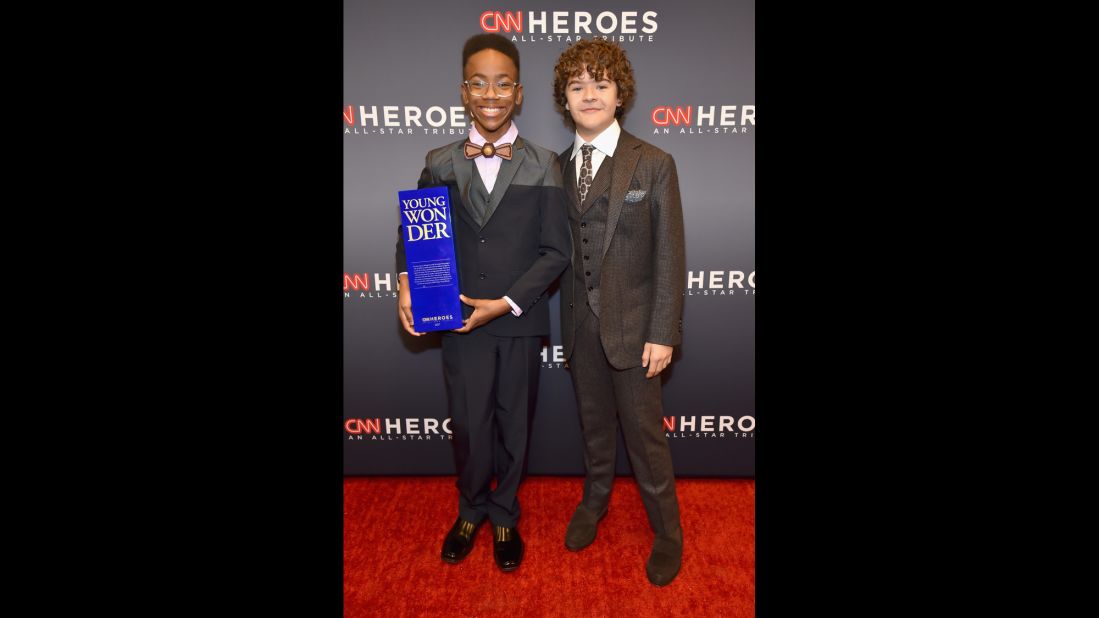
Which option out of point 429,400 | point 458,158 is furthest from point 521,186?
point 429,400

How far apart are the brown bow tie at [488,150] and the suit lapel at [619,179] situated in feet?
1.32

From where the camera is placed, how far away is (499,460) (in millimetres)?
2947

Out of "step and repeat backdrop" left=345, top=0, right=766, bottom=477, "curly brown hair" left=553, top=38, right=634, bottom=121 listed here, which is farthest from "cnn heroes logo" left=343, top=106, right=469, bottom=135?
"curly brown hair" left=553, top=38, right=634, bottom=121

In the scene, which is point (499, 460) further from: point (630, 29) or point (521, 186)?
point (630, 29)

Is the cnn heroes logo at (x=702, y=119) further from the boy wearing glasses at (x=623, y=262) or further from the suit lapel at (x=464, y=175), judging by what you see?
the suit lapel at (x=464, y=175)

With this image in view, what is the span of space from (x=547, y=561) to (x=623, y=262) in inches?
58.8

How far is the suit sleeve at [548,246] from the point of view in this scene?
8.36 feet

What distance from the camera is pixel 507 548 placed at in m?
2.82

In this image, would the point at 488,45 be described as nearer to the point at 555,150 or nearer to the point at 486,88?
the point at 486,88

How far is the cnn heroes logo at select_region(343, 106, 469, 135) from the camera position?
3312mm

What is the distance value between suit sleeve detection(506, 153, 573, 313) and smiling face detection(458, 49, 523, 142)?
30 cm

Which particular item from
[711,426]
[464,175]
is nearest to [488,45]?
[464,175]

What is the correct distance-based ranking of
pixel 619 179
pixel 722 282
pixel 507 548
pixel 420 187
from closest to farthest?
pixel 619 179 < pixel 420 187 < pixel 507 548 < pixel 722 282

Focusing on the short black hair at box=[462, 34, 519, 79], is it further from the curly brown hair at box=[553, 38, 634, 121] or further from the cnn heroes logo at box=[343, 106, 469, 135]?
the cnn heroes logo at box=[343, 106, 469, 135]
